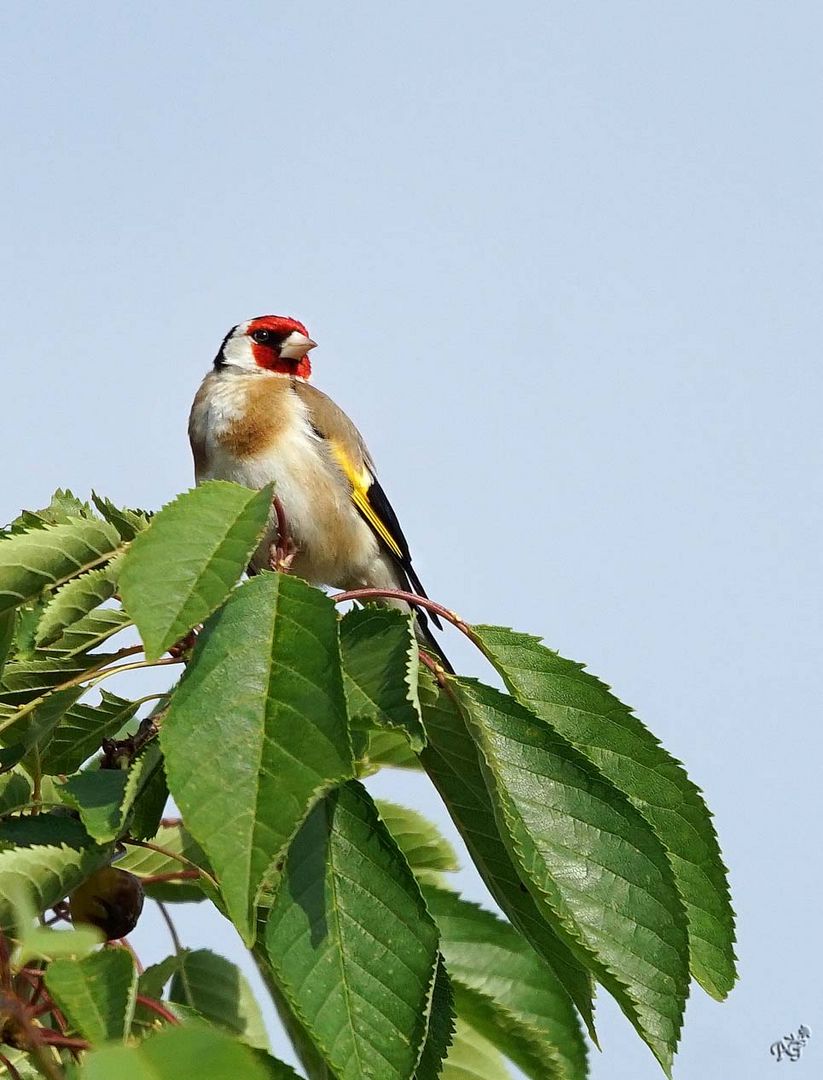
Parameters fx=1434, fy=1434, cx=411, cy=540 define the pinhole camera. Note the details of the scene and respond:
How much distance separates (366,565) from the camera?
5051 mm

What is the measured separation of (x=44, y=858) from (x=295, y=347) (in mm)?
3893

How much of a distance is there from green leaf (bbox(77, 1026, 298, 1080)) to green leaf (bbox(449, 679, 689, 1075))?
88 centimetres

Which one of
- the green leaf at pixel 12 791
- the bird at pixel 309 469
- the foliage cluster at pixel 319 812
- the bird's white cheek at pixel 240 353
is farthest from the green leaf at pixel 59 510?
the bird's white cheek at pixel 240 353

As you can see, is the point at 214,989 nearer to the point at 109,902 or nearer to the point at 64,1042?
the point at 109,902

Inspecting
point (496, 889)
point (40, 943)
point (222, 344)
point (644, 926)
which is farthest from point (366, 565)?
point (40, 943)

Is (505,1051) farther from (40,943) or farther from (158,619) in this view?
(40,943)

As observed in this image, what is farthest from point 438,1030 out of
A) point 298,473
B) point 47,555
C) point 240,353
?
point 240,353

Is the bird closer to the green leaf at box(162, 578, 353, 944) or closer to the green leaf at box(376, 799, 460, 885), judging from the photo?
the green leaf at box(376, 799, 460, 885)

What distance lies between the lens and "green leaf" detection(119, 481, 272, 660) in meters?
1.94

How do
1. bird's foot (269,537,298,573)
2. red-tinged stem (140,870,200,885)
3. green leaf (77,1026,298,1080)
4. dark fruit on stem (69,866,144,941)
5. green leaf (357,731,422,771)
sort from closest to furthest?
green leaf (77,1026,298,1080)
dark fruit on stem (69,866,144,941)
red-tinged stem (140,870,200,885)
green leaf (357,731,422,771)
bird's foot (269,537,298,573)

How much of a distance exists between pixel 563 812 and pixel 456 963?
75 cm

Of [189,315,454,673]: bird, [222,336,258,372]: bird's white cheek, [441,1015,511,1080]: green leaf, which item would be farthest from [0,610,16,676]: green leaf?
[222,336,258,372]: bird's white cheek

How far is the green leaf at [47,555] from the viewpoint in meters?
2.32

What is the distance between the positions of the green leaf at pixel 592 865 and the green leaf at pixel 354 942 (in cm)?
21
